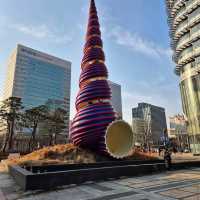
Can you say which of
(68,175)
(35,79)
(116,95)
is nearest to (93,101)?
(68,175)

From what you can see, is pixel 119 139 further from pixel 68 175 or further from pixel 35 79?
pixel 35 79

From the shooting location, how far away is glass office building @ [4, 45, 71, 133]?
110812 millimetres

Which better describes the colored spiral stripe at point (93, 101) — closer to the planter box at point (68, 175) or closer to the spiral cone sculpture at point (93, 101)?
the spiral cone sculpture at point (93, 101)

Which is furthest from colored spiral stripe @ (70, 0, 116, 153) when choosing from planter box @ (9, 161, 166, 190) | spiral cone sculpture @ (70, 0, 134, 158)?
planter box @ (9, 161, 166, 190)

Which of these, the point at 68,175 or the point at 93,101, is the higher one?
the point at 93,101

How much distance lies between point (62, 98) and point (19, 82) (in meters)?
26.2

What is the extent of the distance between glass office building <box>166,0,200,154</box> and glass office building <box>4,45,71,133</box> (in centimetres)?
6687

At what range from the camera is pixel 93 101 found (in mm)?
21422

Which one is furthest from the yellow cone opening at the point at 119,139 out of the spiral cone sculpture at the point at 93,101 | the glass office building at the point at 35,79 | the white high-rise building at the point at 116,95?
the white high-rise building at the point at 116,95

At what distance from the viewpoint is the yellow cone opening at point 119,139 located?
2027 cm

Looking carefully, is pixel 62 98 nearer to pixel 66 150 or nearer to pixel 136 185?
pixel 66 150

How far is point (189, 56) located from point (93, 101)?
37.5 metres

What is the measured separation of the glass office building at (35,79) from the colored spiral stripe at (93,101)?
274 ft

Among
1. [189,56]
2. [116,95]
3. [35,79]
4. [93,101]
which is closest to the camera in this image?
[93,101]
